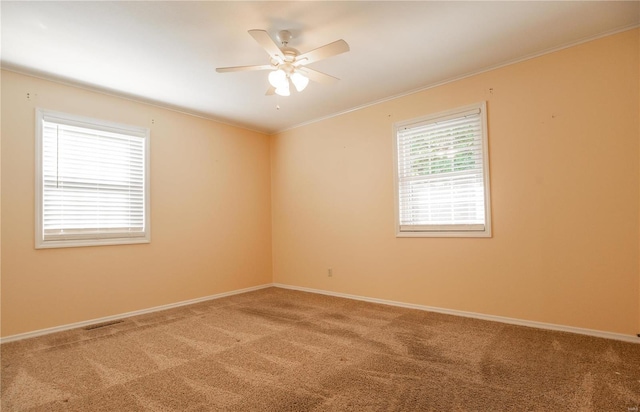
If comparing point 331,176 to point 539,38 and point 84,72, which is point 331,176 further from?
point 84,72

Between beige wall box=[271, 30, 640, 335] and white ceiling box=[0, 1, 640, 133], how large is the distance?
0.32 meters

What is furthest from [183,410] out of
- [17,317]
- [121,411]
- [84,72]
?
[84,72]

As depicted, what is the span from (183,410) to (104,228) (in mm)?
2824

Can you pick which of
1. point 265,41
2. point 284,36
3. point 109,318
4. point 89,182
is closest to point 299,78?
point 284,36

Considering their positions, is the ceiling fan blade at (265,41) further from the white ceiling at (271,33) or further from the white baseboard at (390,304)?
the white baseboard at (390,304)

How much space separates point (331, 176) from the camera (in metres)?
5.00

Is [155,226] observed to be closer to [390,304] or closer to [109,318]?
[109,318]

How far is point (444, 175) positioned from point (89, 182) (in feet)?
13.7

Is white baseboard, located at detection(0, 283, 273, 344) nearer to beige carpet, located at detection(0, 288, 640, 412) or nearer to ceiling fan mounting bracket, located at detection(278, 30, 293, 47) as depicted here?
beige carpet, located at detection(0, 288, 640, 412)

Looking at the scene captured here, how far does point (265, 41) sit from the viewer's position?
2373 mm

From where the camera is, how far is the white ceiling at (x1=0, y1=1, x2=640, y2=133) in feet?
8.15

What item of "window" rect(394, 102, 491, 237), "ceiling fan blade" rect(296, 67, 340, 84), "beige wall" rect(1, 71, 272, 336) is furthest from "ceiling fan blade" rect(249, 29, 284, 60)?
"beige wall" rect(1, 71, 272, 336)

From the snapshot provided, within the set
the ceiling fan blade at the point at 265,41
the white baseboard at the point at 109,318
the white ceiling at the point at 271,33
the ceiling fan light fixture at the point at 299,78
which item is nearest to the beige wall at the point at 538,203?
the white ceiling at the point at 271,33

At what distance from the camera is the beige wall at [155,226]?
328 centimetres
